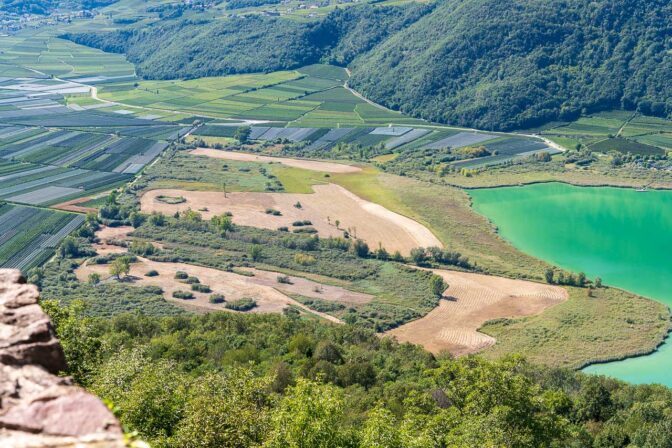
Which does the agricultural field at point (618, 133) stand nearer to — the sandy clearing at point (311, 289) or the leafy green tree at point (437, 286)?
the leafy green tree at point (437, 286)

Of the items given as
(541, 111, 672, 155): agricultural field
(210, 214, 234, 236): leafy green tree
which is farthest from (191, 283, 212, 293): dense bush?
(541, 111, 672, 155): agricultural field

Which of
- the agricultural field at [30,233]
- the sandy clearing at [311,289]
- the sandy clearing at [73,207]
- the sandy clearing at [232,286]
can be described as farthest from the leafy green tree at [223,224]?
the sandy clearing at [73,207]

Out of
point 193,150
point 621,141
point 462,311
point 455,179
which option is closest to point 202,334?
point 462,311

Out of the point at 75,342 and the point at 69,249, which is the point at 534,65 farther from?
the point at 75,342

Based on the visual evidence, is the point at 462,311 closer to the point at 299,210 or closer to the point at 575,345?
the point at 575,345

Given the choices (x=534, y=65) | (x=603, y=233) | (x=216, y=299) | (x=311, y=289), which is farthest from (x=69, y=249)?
(x=534, y=65)

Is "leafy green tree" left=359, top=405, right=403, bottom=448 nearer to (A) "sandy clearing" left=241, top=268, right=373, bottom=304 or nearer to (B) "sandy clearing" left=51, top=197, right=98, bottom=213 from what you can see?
(A) "sandy clearing" left=241, top=268, right=373, bottom=304
